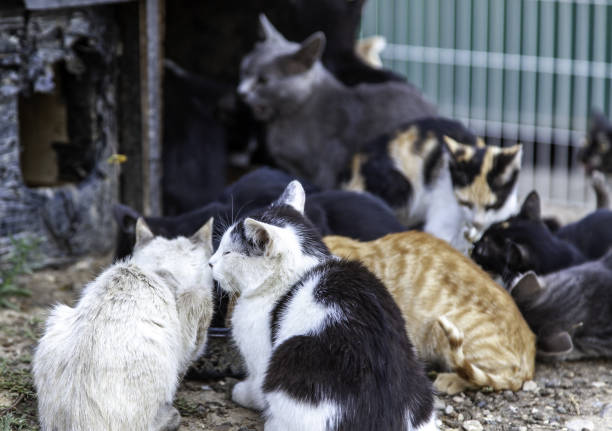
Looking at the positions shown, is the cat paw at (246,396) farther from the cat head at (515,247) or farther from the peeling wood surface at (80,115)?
the peeling wood surface at (80,115)

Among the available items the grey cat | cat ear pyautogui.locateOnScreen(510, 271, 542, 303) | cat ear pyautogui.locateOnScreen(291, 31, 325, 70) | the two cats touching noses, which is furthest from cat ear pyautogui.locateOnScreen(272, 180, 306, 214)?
cat ear pyautogui.locateOnScreen(291, 31, 325, 70)

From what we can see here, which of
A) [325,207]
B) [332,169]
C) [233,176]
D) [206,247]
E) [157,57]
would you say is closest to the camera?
[206,247]

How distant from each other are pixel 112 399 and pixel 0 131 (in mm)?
2551

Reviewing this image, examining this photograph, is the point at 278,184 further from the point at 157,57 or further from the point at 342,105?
the point at 342,105

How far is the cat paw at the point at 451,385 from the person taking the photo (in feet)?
12.5

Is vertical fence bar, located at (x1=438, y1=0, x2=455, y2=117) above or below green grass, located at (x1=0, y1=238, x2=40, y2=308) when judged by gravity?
above

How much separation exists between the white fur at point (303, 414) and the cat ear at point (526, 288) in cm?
174

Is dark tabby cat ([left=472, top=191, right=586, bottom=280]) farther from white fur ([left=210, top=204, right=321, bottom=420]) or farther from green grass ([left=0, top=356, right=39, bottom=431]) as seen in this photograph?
green grass ([left=0, top=356, right=39, bottom=431])

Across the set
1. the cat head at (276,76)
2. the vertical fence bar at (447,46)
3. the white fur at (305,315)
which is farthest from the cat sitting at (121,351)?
the vertical fence bar at (447,46)

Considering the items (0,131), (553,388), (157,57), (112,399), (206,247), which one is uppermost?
(157,57)

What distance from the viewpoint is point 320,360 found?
2.98 m

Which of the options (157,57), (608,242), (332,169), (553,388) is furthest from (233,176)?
(553,388)

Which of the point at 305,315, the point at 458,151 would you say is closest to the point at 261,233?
the point at 305,315

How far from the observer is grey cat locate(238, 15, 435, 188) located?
6512 mm
